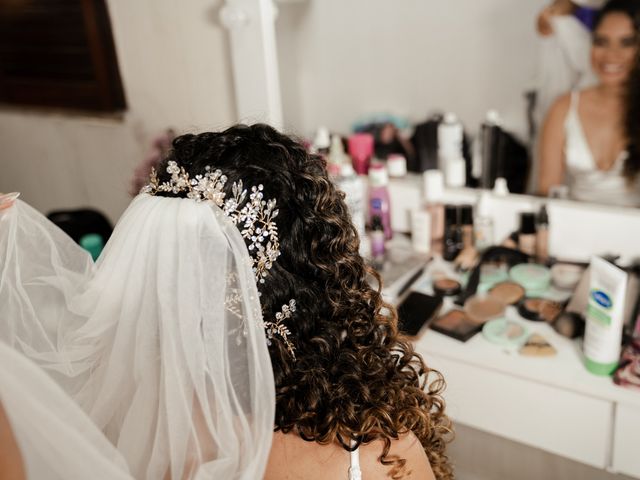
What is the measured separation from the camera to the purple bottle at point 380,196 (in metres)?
1.42

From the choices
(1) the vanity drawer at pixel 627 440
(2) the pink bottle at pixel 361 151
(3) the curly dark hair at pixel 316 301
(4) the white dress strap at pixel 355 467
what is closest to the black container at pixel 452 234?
(2) the pink bottle at pixel 361 151

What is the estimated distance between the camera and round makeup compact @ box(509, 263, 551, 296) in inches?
48.4

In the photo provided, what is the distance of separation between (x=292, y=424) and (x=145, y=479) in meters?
0.18

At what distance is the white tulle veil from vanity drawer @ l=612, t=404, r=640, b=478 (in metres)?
0.64

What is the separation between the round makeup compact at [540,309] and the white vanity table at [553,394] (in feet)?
0.05

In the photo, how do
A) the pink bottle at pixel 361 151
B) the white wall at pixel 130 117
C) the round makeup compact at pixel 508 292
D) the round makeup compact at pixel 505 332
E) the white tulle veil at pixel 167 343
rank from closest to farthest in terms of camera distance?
the white tulle veil at pixel 167 343 → the round makeup compact at pixel 505 332 → the round makeup compact at pixel 508 292 → the pink bottle at pixel 361 151 → the white wall at pixel 130 117

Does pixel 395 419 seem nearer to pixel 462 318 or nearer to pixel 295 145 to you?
pixel 295 145

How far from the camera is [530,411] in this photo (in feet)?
3.42

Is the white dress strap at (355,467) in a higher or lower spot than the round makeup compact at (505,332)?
higher

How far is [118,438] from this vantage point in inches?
27.6

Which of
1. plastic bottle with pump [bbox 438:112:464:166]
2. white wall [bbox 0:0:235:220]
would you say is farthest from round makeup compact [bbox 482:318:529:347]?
white wall [bbox 0:0:235:220]

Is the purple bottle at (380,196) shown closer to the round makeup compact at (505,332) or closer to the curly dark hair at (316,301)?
the round makeup compact at (505,332)

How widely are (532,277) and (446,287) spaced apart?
0.60 ft

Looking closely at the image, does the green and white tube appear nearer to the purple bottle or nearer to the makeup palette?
the makeup palette
